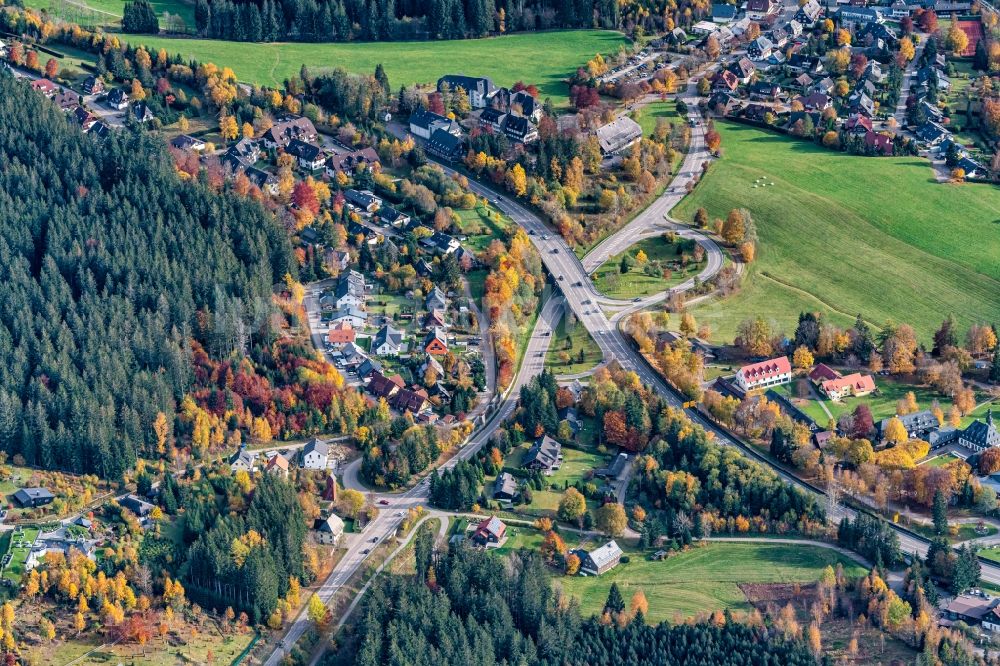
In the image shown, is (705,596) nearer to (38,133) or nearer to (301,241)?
(301,241)

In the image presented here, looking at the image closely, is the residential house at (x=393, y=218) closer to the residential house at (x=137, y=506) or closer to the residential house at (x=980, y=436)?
the residential house at (x=137, y=506)

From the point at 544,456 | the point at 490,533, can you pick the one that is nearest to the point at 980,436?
the point at 544,456

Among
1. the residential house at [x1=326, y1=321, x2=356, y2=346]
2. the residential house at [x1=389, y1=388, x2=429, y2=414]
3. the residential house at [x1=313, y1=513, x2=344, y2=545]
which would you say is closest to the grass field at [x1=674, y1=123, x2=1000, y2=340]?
the residential house at [x1=389, y1=388, x2=429, y2=414]

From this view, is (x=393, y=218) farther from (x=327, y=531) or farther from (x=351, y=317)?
(x=327, y=531)

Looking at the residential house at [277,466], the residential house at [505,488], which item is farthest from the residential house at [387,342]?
the residential house at [505,488]

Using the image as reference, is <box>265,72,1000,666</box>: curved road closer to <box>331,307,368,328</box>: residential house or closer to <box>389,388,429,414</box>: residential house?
<box>389,388,429,414</box>: residential house

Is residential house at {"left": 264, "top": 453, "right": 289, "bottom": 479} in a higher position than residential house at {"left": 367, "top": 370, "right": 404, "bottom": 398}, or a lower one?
lower

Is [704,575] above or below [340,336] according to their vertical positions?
below
